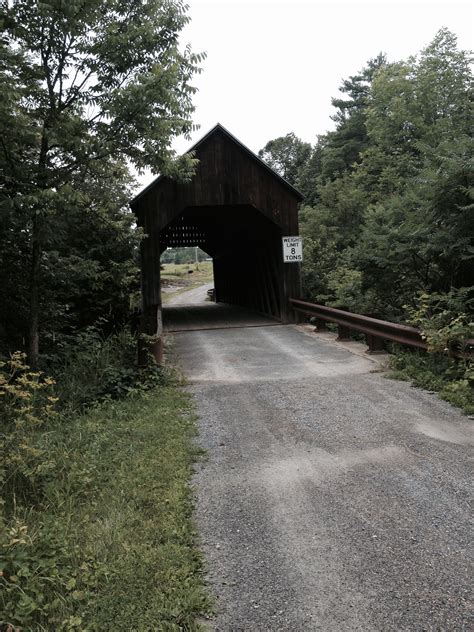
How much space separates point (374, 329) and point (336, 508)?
538 centimetres

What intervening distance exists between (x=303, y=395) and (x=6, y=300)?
495cm

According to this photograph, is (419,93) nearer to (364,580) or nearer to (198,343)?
(198,343)

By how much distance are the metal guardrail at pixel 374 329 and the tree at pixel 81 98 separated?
4147mm

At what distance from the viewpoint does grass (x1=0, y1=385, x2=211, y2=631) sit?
7.38ft

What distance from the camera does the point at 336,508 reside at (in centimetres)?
320

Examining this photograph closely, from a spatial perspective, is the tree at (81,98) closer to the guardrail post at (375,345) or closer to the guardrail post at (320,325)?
the guardrail post at (375,345)

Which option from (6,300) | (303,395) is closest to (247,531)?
(303,395)

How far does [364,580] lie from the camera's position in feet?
8.09

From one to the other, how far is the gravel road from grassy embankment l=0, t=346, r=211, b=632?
18cm

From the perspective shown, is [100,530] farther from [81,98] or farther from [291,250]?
[291,250]

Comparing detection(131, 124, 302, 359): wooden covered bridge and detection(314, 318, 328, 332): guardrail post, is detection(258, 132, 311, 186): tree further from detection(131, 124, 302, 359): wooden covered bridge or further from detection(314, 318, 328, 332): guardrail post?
detection(314, 318, 328, 332): guardrail post

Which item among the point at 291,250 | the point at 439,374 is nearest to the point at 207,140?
the point at 291,250

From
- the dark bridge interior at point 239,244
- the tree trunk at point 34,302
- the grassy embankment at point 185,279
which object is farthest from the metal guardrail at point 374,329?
the grassy embankment at point 185,279

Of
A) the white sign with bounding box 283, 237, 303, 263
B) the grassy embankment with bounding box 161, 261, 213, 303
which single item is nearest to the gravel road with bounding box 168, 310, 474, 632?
the white sign with bounding box 283, 237, 303, 263
